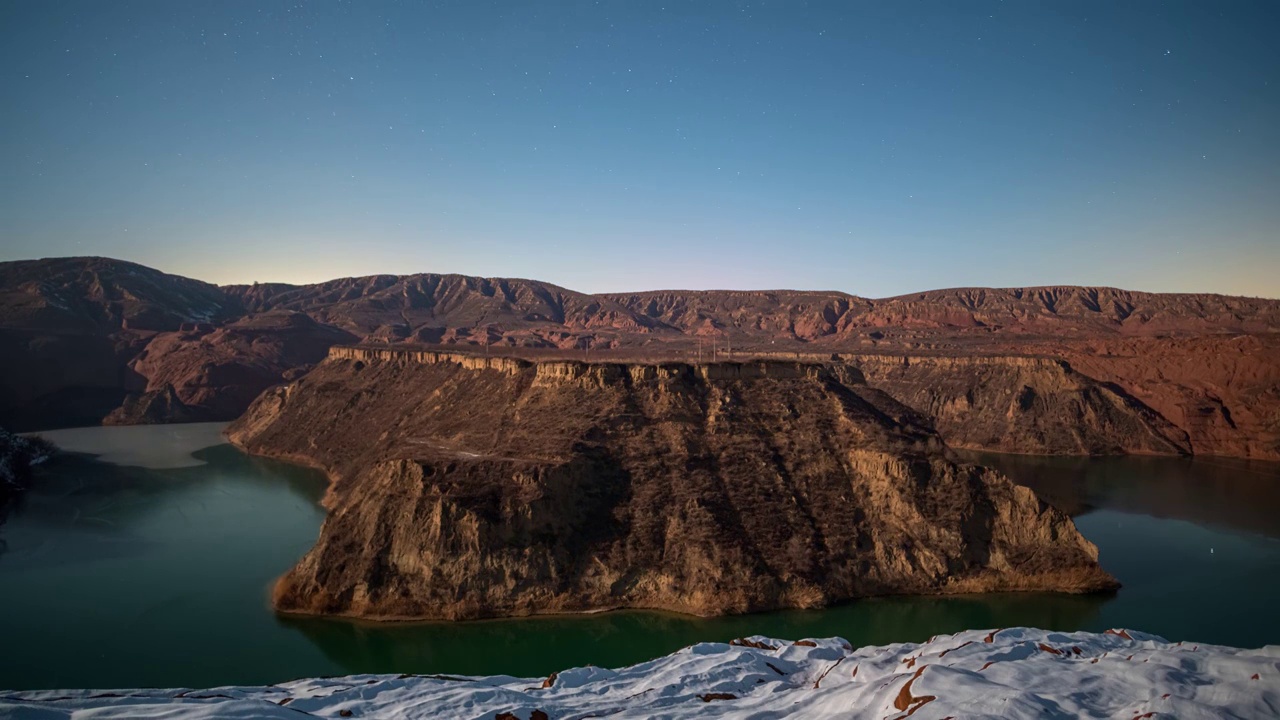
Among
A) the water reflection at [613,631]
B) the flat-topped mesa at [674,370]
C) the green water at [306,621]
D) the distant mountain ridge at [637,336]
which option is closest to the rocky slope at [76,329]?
the distant mountain ridge at [637,336]

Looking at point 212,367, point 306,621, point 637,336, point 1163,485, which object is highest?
point 637,336

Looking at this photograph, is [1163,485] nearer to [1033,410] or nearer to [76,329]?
[1033,410]

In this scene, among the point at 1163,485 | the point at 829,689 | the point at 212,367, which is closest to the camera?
the point at 829,689

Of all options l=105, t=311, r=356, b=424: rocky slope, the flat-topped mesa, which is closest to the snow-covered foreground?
the flat-topped mesa

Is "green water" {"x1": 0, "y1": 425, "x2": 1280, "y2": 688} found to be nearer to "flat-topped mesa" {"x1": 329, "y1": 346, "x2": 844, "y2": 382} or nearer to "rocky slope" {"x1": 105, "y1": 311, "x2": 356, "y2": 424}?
"flat-topped mesa" {"x1": 329, "y1": 346, "x2": 844, "y2": 382}

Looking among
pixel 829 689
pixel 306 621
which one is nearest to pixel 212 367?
pixel 306 621

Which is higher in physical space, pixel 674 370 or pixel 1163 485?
pixel 674 370

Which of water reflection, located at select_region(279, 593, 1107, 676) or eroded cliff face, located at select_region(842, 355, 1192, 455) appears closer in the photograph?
water reflection, located at select_region(279, 593, 1107, 676)
